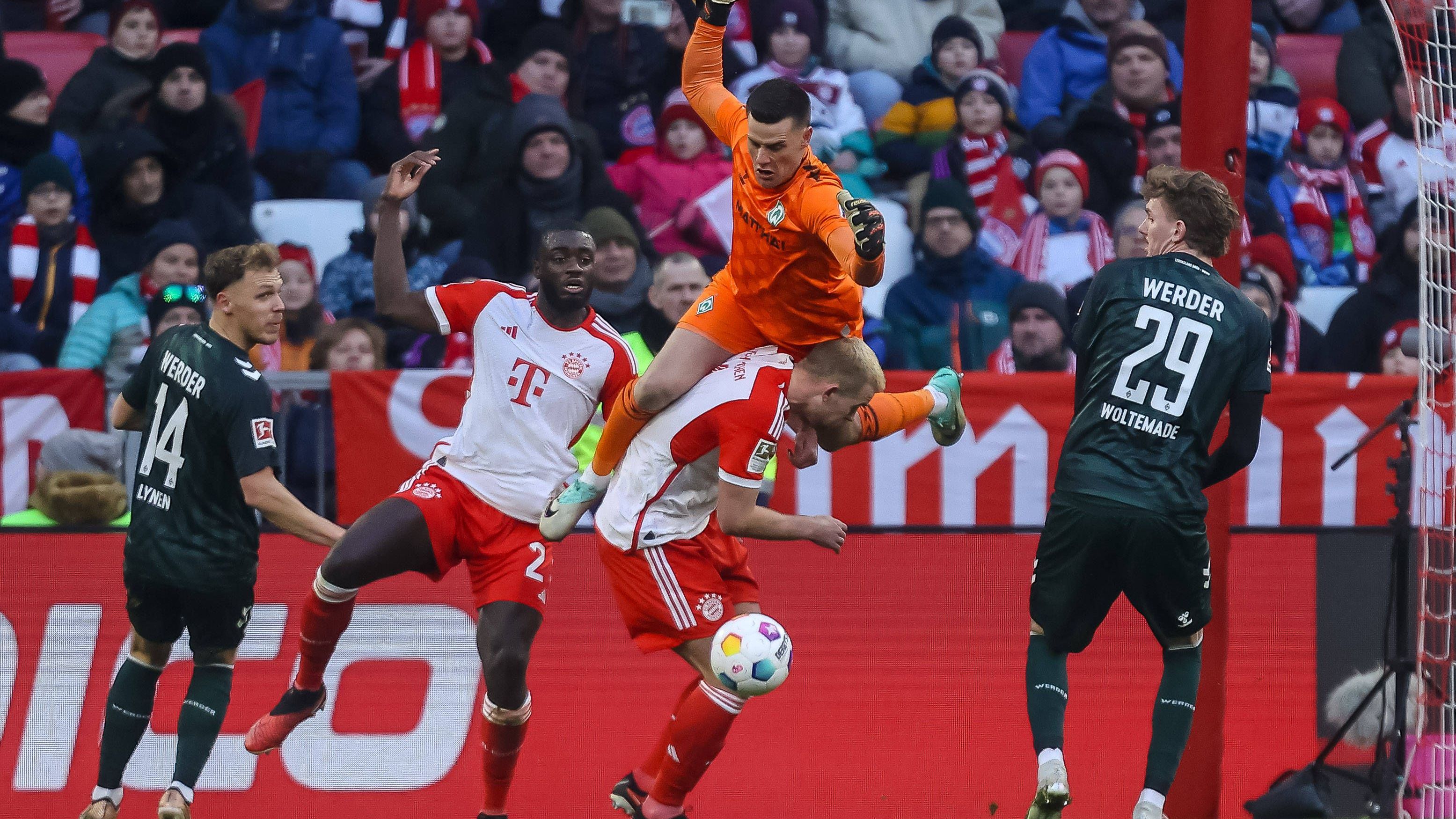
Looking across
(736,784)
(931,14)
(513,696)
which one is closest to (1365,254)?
(931,14)

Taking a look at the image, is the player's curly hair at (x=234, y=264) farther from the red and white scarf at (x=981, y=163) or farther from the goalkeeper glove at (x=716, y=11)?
the red and white scarf at (x=981, y=163)

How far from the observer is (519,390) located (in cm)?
677

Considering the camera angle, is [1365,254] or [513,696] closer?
[513,696]

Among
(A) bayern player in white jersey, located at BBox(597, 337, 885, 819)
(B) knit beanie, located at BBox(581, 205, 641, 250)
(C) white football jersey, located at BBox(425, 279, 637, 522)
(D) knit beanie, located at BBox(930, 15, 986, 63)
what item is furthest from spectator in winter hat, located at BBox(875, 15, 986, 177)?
(A) bayern player in white jersey, located at BBox(597, 337, 885, 819)

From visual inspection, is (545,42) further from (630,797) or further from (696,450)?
(630,797)

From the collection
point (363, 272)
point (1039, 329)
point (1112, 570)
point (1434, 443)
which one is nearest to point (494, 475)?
point (1112, 570)

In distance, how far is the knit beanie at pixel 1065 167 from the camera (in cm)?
1055

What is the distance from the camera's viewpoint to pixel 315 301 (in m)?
9.55

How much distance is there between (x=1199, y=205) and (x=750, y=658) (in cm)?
225

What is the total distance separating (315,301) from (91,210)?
1.62 metres

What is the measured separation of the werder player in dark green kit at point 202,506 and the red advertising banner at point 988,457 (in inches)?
62.9

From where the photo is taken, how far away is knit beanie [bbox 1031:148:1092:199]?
1055cm

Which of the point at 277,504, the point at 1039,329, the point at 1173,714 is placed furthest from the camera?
the point at 1039,329

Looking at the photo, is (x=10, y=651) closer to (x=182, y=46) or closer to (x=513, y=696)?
(x=513, y=696)
